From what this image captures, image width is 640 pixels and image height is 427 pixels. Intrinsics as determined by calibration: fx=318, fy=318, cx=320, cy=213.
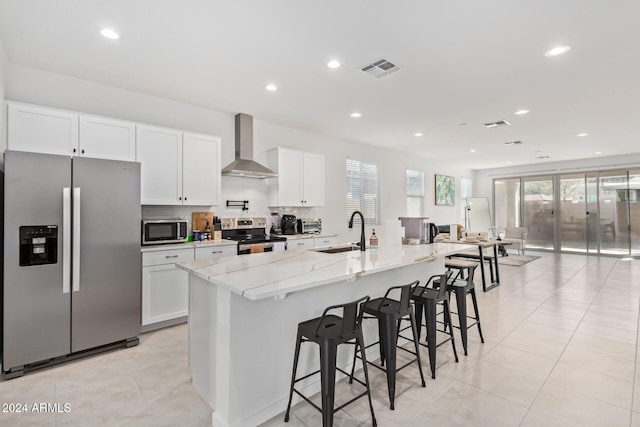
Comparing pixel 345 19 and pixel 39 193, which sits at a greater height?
pixel 345 19

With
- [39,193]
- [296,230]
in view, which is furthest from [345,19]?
[296,230]

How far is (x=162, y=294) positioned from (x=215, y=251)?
74cm

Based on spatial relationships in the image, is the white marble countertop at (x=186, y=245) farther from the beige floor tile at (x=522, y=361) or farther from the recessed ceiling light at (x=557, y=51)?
the recessed ceiling light at (x=557, y=51)

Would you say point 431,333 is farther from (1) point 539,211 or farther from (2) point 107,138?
(1) point 539,211

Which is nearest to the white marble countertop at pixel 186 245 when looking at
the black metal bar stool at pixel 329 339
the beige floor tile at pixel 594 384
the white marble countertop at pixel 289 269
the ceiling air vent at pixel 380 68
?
the white marble countertop at pixel 289 269

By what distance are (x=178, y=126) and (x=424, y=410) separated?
414 cm

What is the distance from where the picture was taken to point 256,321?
1.98 m

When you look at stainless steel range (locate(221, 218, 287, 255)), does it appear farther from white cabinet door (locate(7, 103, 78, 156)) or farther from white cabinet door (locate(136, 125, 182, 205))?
white cabinet door (locate(7, 103, 78, 156))

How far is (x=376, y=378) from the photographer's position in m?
2.48

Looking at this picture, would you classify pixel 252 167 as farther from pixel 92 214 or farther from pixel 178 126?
pixel 92 214

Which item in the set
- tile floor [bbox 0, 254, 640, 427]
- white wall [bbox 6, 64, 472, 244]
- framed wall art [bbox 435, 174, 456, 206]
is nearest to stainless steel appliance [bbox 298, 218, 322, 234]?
white wall [bbox 6, 64, 472, 244]

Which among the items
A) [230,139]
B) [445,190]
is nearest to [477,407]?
[230,139]

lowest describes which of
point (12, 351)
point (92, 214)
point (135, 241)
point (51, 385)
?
point (51, 385)

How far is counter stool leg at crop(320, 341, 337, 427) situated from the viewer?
1.77m
